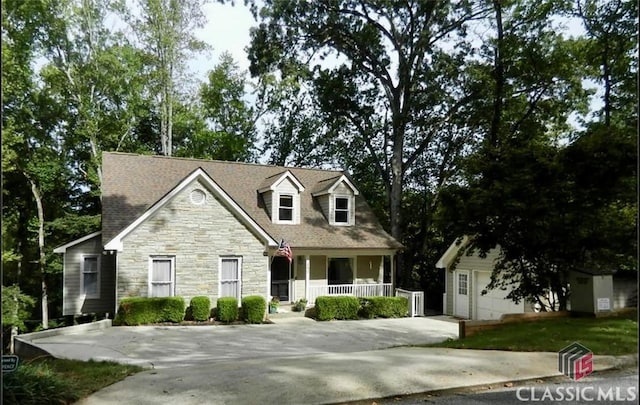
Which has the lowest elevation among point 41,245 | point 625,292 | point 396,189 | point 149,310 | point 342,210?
point 149,310

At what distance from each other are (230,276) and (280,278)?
7.01 ft

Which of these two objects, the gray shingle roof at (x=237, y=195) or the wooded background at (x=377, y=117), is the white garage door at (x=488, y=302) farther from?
the gray shingle roof at (x=237, y=195)

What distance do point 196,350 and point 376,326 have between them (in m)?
5.33

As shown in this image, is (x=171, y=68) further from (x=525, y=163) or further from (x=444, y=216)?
(x=525, y=163)

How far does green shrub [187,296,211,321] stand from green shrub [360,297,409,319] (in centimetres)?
478

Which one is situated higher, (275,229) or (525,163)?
(525,163)

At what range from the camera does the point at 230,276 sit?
1285 centimetres

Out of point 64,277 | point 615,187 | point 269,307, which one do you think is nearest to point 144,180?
point 64,277

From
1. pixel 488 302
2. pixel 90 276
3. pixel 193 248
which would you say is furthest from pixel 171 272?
pixel 488 302

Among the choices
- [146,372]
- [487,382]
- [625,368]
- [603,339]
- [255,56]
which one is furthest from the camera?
[255,56]

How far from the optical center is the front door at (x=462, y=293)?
531 inches

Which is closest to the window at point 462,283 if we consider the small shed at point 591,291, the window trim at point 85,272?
the small shed at point 591,291

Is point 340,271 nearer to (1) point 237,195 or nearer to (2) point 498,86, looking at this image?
(1) point 237,195

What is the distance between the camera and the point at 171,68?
48.0 ft
